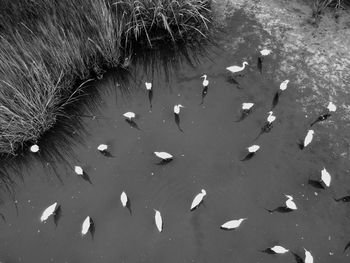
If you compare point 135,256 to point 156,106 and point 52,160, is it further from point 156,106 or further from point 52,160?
point 156,106

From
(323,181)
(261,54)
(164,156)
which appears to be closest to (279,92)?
(261,54)

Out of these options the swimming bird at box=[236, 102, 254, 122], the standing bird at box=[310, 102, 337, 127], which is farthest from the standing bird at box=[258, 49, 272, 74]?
the standing bird at box=[310, 102, 337, 127]

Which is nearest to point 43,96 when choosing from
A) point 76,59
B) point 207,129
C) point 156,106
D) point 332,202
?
point 76,59

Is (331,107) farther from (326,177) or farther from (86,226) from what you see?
(86,226)

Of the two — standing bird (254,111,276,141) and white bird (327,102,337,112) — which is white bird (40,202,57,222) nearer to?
standing bird (254,111,276,141)

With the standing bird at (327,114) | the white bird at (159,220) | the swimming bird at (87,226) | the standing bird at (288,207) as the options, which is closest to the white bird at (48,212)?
the swimming bird at (87,226)

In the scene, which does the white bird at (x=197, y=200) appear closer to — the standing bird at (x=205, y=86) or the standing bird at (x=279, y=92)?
the standing bird at (x=205, y=86)

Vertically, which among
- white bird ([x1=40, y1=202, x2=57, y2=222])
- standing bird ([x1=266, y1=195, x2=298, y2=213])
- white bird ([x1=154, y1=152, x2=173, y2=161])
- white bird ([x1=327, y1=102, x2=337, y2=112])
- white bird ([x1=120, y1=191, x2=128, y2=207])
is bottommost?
standing bird ([x1=266, y1=195, x2=298, y2=213])
